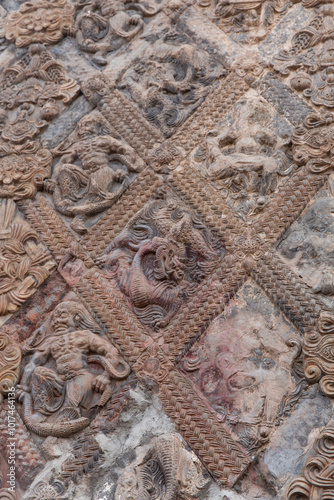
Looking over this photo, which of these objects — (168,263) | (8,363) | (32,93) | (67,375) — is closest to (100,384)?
(67,375)

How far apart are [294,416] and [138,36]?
4.44m

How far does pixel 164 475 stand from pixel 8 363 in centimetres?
165

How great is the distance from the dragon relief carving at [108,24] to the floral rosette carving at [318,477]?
4567 millimetres

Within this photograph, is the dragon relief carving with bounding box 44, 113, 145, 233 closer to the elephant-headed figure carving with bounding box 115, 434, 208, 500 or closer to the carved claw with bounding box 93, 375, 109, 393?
the carved claw with bounding box 93, 375, 109, 393

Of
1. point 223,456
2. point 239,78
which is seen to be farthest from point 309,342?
point 239,78

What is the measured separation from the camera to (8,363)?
6.45 metres

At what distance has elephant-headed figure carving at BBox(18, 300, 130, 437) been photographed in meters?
6.09

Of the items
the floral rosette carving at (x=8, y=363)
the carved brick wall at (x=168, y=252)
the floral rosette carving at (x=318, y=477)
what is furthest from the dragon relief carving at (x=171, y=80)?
the floral rosette carving at (x=318, y=477)

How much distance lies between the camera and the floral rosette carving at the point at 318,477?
5.27 meters

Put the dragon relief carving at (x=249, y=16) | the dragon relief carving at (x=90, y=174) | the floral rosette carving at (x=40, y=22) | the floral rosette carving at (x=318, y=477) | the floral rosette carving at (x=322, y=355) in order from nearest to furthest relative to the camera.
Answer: the floral rosette carving at (x=318, y=477), the floral rosette carving at (x=322, y=355), the dragon relief carving at (x=90, y=174), the dragon relief carving at (x=249, y=16), the floral rosette carving at (x=40, y=22)

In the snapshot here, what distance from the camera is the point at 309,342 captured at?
5.89m

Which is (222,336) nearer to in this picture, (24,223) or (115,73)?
(24,223)

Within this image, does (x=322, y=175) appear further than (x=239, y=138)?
No

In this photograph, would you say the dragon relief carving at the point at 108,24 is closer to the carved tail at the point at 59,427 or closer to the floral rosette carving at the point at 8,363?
the floral rosette carving at the point at 8,363
